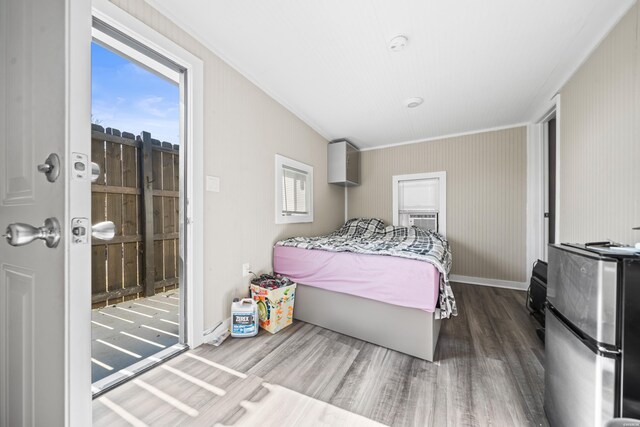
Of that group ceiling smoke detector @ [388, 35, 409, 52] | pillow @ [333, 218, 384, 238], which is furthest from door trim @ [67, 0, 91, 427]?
pillow @ [333, 218, 384, 238]

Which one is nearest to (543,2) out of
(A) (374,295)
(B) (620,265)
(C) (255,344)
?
(B) (620,265)

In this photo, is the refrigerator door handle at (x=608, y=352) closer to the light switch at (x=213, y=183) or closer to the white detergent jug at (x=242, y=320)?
the white detergent jug at (x=242, y=320)

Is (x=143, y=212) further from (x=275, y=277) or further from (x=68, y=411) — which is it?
(x=68, y=411)

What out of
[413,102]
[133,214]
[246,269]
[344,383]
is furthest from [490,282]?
[133,214]

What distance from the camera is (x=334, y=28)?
1667 mm

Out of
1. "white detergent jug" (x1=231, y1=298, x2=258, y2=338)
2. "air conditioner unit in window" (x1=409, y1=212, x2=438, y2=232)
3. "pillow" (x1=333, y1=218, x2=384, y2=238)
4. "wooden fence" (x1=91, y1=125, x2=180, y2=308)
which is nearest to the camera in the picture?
"white detergent jug" (x1=231, y1=298, x2=258, y2=338)

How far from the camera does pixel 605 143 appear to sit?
1.65 meters

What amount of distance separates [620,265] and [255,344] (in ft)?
6.67

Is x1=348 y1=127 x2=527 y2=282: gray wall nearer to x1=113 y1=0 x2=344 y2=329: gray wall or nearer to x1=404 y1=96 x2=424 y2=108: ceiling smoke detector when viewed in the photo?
x1=404 y1=96 x2=424 y2=108: ceiling smoke detector

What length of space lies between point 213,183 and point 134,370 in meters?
1.34

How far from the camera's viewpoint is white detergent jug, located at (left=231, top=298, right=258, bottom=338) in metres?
1.94

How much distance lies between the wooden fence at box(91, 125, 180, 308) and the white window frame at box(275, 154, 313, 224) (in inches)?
58.8

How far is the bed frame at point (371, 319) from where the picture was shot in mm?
1703

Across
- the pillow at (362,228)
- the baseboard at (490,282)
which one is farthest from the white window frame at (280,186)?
the baseboard at (490,282)
